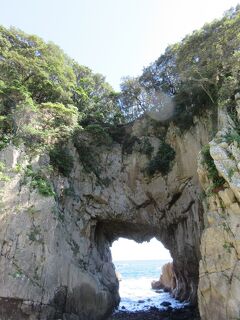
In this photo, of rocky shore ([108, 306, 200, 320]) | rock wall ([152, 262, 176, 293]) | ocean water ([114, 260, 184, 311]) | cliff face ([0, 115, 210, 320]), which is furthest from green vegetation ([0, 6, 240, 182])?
rock wall ([152, 262, 176, 293])

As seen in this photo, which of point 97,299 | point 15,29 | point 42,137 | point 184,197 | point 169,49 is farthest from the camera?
point 169,49

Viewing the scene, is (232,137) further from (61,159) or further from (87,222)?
(87,222)

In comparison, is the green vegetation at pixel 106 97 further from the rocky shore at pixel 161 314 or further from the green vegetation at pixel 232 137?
the rocky shore at pixel 161 314

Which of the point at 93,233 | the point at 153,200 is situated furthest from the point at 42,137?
the point at 153,200

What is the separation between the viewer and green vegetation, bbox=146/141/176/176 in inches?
894

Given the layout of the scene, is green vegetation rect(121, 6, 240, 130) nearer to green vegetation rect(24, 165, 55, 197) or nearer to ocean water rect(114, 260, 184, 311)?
green vegetation rect(24, 165, 55, 197)

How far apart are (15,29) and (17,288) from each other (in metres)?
17.7

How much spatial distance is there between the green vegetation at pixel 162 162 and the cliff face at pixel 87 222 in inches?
12.6

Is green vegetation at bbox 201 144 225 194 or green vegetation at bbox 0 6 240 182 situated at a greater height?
green vegetation at bbox 0 6 240 182

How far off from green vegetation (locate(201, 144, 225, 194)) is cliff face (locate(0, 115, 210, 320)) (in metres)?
5.29

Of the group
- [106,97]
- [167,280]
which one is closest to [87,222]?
[106,97]

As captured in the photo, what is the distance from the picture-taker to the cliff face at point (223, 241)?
43.3ft

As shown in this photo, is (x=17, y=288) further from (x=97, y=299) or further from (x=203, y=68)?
(x=203, y=68)

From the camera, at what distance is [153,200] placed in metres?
22.9
